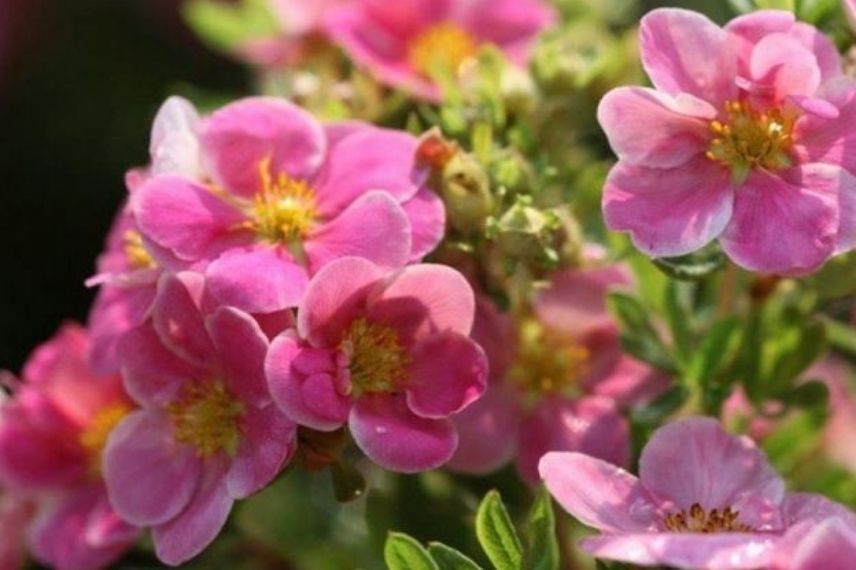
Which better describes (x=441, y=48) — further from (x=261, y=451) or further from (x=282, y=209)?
(x=261, y=451)

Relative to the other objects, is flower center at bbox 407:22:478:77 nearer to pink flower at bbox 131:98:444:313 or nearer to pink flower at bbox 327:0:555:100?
pink flower at bbox 327:0:555:100

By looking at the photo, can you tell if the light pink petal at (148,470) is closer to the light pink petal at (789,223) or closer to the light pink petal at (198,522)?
the light pink petal at (198,522)

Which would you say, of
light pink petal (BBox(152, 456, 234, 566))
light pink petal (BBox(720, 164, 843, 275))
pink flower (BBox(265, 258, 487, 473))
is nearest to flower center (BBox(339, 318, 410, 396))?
pink flower (BBox(265, 258, 487, 473))

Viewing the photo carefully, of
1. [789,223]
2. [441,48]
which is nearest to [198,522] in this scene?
[789,223]

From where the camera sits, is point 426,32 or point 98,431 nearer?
point 98,431

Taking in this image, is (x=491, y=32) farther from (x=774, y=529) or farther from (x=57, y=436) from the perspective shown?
(x=774, y=529)

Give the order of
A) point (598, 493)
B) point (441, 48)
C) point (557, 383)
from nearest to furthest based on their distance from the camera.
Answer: point (598, 493)
point (557, 383)
point (441, 48)
